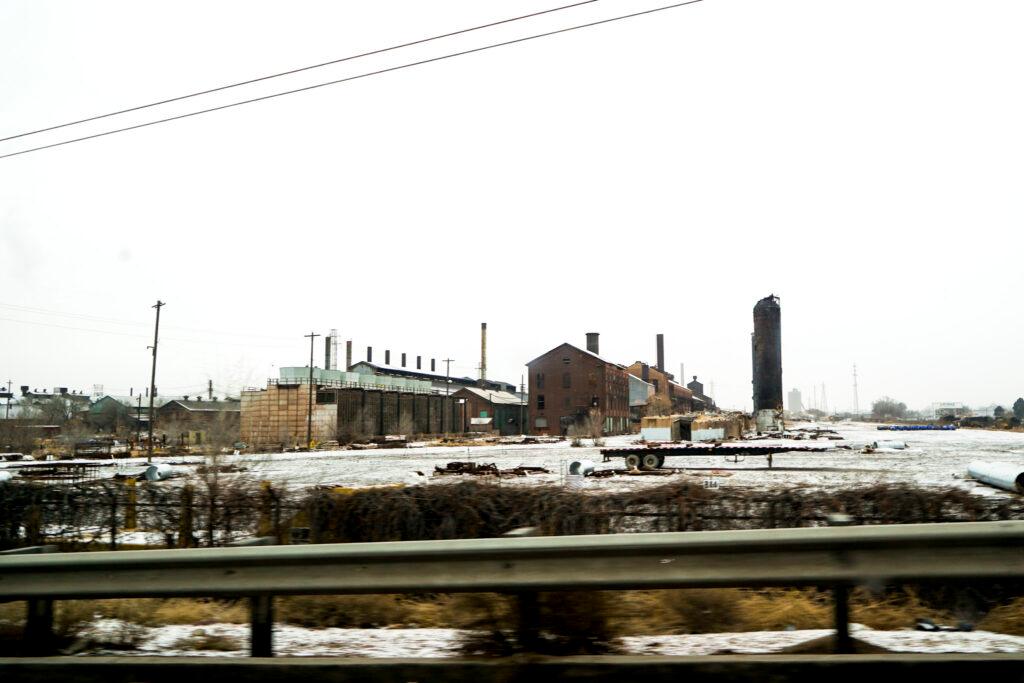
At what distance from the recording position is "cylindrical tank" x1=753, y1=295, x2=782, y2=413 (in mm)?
73812

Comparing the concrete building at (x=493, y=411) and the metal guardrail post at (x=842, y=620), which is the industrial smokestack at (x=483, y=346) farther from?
the metal guardrail post at (x=842, y=620)

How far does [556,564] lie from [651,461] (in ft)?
103

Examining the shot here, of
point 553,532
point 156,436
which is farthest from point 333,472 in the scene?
point 156,436

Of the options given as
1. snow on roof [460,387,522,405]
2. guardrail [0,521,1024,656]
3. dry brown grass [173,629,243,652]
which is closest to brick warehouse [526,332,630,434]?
snow on roof [460,387,522,405]

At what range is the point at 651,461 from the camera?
113ft

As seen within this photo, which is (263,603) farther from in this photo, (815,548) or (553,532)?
(553,532)

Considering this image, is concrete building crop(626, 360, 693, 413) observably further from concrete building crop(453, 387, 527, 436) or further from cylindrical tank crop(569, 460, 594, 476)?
cylindrical tank crop(569, 460, 594, 476)

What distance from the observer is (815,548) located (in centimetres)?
371

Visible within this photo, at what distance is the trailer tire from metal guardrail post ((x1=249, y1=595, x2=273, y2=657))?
3095 cm

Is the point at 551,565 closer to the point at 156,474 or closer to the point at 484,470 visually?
the point at 484,470

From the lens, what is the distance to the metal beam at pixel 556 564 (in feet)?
11.9

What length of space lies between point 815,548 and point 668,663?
977 millimetres

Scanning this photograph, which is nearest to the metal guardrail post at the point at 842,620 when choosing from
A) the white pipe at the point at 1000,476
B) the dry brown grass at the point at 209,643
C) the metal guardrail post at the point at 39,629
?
the dry brown grass at the point at 209,643

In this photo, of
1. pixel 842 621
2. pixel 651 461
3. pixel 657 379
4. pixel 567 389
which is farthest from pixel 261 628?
pixel 657 379
